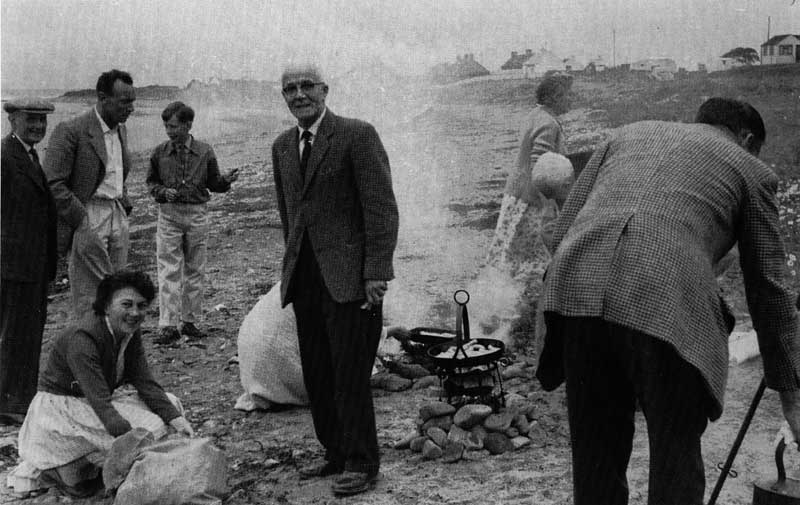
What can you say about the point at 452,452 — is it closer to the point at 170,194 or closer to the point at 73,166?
the point at 73,166

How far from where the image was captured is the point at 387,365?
605cm

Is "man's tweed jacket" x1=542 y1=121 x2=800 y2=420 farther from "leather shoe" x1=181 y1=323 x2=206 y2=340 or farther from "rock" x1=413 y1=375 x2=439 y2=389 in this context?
"leather shoe" x1=181 y1=323 x2=206 y2=340

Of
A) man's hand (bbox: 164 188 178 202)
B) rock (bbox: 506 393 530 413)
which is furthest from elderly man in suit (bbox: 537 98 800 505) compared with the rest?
man's hand (bbox: 164 188 178 202)

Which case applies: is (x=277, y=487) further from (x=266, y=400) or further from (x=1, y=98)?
(x=1, y=98)

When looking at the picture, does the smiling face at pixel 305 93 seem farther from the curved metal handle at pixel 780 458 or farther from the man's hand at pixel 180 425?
the curved metal handle at pixel 780 458

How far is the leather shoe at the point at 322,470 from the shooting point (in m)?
4.26

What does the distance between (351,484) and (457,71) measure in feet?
17.7

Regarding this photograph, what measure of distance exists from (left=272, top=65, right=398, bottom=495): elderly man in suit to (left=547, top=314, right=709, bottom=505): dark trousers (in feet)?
4.68

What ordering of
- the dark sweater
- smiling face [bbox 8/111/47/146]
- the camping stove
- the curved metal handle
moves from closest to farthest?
1. the curved metal handle
2. the dark sweater
3. the camping stove
4. smiling face [bbox 8/111/47/146]

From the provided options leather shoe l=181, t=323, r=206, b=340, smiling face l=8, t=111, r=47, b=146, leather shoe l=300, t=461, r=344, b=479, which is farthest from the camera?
leather shoe l=181, t=323, r=206, b=340

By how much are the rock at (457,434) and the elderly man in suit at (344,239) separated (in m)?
0.60

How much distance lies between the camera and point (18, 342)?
530 cm

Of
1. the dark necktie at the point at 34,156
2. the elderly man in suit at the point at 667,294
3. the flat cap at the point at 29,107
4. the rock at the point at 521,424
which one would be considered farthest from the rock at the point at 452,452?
the flat cap at the point at 29,107

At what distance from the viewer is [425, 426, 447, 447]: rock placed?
452 cm
